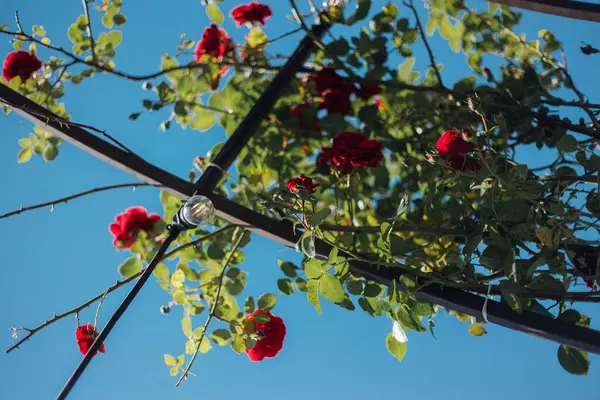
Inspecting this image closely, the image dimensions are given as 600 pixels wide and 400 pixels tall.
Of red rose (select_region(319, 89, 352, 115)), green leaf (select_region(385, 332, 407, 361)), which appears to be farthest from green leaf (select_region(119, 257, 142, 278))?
red rose (select_region(319, 89, 352, 115))

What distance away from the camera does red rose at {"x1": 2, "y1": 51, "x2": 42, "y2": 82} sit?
153cm

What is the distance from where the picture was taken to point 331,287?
0.94 meters

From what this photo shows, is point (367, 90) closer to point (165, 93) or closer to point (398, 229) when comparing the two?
point (165, 93)

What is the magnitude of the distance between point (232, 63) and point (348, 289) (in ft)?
3.37

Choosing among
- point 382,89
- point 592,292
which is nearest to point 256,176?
point 382,89

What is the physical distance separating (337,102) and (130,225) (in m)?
0.75

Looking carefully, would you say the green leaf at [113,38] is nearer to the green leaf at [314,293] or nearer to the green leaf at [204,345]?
the green leaf at [204,345]

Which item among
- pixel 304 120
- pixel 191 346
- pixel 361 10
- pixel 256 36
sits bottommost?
pixel 191 346

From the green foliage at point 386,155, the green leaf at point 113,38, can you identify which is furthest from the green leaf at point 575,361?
the green leaf at point 113,38

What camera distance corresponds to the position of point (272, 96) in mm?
1409

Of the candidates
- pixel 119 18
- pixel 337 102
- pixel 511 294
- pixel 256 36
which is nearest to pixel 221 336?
pixel 511 294

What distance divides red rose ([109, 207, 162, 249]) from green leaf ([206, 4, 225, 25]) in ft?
2.15

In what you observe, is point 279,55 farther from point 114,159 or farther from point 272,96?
point 114,159

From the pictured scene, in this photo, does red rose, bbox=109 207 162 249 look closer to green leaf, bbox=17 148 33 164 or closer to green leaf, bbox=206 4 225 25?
green leaf, bbox=17 148 33 164
